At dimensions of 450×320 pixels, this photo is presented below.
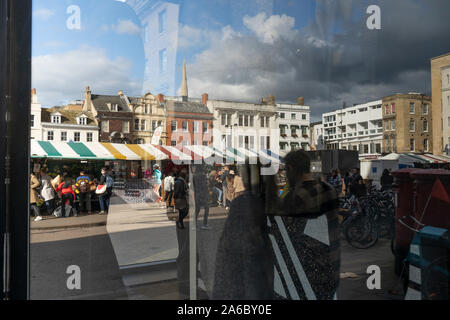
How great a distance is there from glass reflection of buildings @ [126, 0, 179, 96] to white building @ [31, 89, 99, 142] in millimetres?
386

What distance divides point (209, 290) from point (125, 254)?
2.85 meters

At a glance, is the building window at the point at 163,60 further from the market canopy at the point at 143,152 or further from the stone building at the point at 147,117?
the market canopy at the point at 143,152

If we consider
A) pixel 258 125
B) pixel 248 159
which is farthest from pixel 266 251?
pixel 258 125

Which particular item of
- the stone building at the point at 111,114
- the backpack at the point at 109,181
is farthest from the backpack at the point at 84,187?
the stone building at the point at 111,114

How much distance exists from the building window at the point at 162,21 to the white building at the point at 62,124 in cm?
63

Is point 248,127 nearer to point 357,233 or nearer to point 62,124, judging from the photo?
point 62,124

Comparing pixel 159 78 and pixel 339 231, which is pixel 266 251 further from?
pixel 159 78

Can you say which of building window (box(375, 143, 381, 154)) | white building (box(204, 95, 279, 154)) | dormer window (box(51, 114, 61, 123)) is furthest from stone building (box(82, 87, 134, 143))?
building window (box(375, 143, 381, 154))

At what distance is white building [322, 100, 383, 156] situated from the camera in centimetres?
211

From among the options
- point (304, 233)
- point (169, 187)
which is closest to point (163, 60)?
point (169, 187)

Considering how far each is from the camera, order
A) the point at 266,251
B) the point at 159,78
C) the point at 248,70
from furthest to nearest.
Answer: the point at 159,78, the point at 248,70, the point at 266,251

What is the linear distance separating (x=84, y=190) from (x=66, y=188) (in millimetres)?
161

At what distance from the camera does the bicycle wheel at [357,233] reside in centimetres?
235

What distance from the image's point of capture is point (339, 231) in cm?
223
